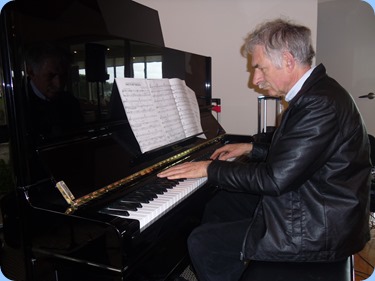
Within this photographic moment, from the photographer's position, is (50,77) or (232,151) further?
(232,151)

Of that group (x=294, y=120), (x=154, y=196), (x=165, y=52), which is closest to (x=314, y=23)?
(x=165, y=52)

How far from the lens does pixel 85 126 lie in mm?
1301

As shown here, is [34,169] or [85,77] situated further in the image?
[85,77]

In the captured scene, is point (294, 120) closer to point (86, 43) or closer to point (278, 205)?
point (278, 205)

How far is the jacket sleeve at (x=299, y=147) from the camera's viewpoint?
1058mm

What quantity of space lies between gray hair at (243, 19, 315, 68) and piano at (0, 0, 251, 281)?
2.25 feet

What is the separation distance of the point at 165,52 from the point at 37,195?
1104mm

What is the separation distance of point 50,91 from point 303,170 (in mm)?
989

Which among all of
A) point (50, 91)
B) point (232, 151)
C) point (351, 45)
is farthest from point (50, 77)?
point (351, 45)

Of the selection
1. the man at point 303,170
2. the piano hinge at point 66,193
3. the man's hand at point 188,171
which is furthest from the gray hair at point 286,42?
the piano hinge at point 66,193

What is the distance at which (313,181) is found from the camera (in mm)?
1156

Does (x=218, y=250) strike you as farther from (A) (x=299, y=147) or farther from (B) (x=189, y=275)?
(B) (x=189, y=275)

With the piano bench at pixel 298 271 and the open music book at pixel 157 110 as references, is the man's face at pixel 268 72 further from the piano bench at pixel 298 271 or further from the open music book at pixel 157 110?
the piano bench at pixel 298 271

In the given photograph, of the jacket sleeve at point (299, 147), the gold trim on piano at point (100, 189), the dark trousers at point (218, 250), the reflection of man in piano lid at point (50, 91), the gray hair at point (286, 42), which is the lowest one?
the dark trousers at point (218, 250)
